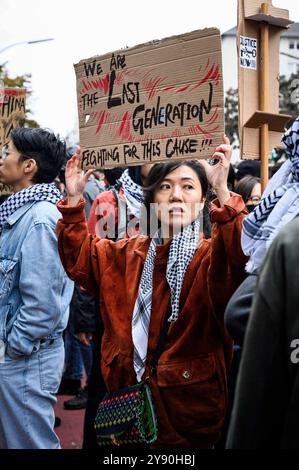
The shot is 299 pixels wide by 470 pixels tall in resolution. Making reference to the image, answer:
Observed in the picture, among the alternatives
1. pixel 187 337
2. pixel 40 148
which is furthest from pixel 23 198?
pixel 187 337

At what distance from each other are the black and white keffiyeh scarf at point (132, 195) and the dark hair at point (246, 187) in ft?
3.43

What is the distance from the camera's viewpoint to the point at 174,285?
2.97 meters

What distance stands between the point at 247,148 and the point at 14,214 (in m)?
1.36

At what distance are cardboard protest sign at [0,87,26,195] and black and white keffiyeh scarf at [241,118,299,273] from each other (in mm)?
2506

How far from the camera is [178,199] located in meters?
3.15

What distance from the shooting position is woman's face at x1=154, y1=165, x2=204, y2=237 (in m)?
3.13

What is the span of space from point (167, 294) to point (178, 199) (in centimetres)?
43

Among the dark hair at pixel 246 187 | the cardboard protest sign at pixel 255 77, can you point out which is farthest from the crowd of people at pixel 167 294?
the dark hair at pixel 246 187

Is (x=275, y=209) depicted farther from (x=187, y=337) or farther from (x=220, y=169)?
(x=187, y=337)

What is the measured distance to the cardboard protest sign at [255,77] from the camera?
3.18 meters

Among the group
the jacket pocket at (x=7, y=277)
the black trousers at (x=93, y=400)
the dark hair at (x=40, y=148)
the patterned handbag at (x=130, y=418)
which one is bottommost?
the black trousers at (x=93, y=400)

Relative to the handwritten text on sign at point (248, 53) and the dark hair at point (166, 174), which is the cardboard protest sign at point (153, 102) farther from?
the handwritten text on sign at point (248, 53)

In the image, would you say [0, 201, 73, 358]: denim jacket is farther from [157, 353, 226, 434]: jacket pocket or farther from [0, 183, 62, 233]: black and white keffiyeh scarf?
[157, 353, 226, 434]: jacket pocket

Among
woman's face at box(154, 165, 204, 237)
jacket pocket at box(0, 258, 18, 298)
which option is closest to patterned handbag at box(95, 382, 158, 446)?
woman's face at box(154, 165, 204, 237)
